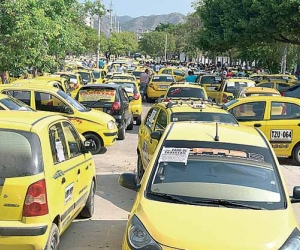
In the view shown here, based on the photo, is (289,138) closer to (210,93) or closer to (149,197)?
(149,197)

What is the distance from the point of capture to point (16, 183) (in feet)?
15.5

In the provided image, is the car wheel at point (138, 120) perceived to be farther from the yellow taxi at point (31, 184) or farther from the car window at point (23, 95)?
the yellow taxi at point (31, 184)

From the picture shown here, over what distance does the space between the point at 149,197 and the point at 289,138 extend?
7.98m

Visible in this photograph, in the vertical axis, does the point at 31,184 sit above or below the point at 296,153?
above

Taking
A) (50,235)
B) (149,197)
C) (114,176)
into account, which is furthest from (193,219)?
(114,176)

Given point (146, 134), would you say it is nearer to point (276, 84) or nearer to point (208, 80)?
point (276, 84)

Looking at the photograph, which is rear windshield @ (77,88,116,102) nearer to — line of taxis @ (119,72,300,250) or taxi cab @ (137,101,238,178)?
taxi cab @ (137,101,238,178)

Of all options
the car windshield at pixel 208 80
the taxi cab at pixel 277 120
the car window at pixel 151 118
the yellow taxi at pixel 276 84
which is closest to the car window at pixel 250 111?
the taxi cab at pixel 277 120

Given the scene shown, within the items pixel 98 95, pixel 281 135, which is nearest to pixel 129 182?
pixel 281 135

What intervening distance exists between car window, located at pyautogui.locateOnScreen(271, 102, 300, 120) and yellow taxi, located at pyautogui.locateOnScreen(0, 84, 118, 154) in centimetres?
379

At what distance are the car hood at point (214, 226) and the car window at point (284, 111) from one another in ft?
25.6

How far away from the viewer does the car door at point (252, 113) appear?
39.9ft

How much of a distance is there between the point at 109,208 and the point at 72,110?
14.9ft

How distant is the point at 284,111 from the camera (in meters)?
12.2
